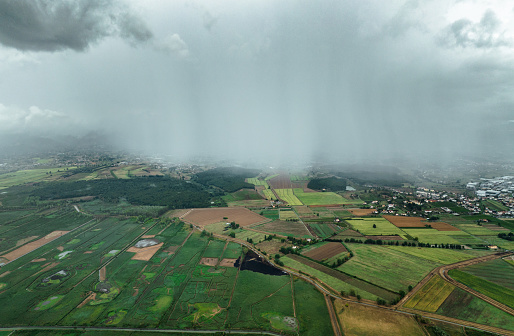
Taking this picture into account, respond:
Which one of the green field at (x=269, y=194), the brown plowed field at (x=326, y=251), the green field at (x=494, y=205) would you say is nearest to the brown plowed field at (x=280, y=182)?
the green field at (x=269, y=194)

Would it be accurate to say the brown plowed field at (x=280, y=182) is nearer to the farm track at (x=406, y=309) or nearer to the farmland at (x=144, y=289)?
the farmland at (x=144, y=289)

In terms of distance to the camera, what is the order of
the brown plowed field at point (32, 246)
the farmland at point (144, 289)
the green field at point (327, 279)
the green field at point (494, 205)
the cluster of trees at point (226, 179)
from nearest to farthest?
the farmland at point (144, 289) → the green field at point (327, 279) → the brown plowed field at point (32, 246) → the green field at point (494, 205) → the cluster of trees at point (226, 179)

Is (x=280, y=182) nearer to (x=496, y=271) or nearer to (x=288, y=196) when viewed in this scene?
(x=288, y=196)

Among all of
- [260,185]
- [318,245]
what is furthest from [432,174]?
[318,245]

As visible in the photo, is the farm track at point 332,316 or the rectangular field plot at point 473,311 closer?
the farm track at point 332,316

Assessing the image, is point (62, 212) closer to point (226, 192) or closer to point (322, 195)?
point (226, 192)

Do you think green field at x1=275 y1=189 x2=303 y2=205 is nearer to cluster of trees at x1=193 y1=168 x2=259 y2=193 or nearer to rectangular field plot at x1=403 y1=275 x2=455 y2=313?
cluster of trees at x1=193 y1=168 x2=259 y2=193

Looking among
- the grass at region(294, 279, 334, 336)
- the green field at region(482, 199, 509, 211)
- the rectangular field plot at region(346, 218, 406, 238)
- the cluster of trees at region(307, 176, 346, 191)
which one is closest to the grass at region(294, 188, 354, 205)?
the cluster of trees at region(307, 176, 346, 191)

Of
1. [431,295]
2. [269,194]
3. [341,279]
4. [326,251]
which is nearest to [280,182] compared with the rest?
[269,194]
